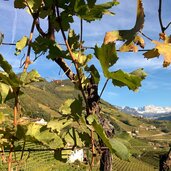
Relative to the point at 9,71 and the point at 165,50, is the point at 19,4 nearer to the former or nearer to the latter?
the point at 9,71

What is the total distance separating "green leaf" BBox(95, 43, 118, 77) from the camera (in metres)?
0.92

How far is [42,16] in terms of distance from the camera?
1303 mm

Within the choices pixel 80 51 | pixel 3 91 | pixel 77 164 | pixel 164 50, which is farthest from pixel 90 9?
pixel 77 164

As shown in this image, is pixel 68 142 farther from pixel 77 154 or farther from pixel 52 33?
pixel 52 33

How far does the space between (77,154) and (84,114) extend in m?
0.20

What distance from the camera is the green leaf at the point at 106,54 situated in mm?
923

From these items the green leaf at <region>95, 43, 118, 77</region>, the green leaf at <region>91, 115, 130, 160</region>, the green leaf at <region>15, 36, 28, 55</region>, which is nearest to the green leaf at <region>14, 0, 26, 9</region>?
the green leaf at <region>15, 36, 28, 55</region>

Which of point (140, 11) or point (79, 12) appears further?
point (79, 12)

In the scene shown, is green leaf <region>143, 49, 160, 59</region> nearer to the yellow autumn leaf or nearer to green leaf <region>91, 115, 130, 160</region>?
the yellow autumn leaf

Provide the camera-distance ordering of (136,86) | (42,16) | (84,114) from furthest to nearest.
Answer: (42,16) → (84,114) → (136,86)

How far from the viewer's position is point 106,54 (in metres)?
0.93

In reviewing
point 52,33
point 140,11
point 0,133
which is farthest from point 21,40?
point 140,11

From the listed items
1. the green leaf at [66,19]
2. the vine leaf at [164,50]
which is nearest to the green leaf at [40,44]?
the green leaf at [66,19]

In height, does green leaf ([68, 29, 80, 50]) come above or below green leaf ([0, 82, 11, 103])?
above
